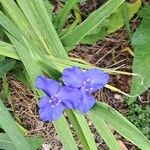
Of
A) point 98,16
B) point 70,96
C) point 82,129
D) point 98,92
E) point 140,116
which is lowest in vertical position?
point 140,116

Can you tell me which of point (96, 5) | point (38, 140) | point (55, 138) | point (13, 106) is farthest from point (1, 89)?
point (96, 5)

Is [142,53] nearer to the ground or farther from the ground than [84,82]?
nearer to the ground

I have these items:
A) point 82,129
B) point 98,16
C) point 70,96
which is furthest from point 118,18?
point 70,96

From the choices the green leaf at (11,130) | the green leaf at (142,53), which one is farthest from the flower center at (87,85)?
the green leaf at (142,53)

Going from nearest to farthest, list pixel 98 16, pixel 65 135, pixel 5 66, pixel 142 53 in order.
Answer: pixel 65 135 → pixel 98 16 → pixel 5 66 → pixel 142 53

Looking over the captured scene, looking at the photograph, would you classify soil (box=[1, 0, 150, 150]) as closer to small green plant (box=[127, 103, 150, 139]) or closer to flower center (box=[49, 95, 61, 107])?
small green plant (box=[127, 103, 150, 139])

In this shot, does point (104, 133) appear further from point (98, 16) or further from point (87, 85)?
point (98, 16)

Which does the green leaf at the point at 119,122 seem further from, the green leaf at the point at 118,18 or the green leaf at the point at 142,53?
the green leaf at the point at 118,18

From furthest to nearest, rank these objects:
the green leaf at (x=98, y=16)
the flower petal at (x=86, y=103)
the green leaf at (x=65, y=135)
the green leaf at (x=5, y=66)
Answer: the green leaf at (x=5, y=66) < the green leaf at (x=98, y=16) < the green leaf at (x=65, y=135) < the flower petal at (x=86, y=103)
